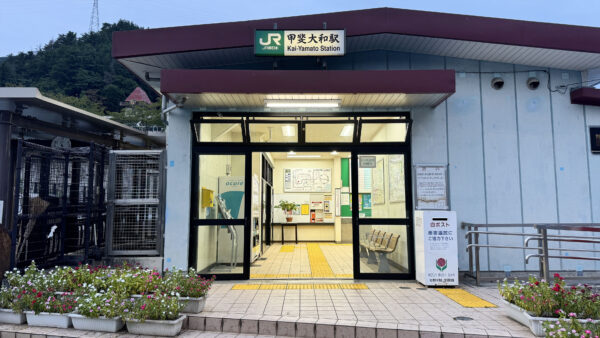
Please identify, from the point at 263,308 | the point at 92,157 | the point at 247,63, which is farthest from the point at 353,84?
the point at 92,157

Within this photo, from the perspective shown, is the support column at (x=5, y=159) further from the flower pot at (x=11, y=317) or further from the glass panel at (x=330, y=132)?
the glass panel at (x=330, y=132)

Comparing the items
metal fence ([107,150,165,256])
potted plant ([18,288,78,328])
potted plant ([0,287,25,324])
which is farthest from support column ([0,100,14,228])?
potted plant ([18,288,78,328])

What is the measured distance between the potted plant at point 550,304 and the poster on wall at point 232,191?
14.3ft

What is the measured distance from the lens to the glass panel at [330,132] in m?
6.75

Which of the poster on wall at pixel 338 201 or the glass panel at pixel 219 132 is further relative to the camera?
the poster on wall at pixel 338 201

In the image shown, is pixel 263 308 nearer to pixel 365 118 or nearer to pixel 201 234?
pixel 201 234

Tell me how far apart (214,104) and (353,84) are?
7.79 ft

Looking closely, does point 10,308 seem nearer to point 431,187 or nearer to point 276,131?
point 276,131

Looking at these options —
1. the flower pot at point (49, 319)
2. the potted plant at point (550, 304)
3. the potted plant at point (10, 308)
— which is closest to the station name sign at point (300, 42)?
the potted plant at point (550, 304)

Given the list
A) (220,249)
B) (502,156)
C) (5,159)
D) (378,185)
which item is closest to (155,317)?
(220,249)

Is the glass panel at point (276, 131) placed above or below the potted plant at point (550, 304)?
above

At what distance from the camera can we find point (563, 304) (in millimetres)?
3959

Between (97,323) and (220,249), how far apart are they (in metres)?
2.59

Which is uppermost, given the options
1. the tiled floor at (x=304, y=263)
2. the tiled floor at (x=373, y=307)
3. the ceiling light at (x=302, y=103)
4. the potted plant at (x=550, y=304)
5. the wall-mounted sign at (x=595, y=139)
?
the ceiling light at (x=302, y=103)
